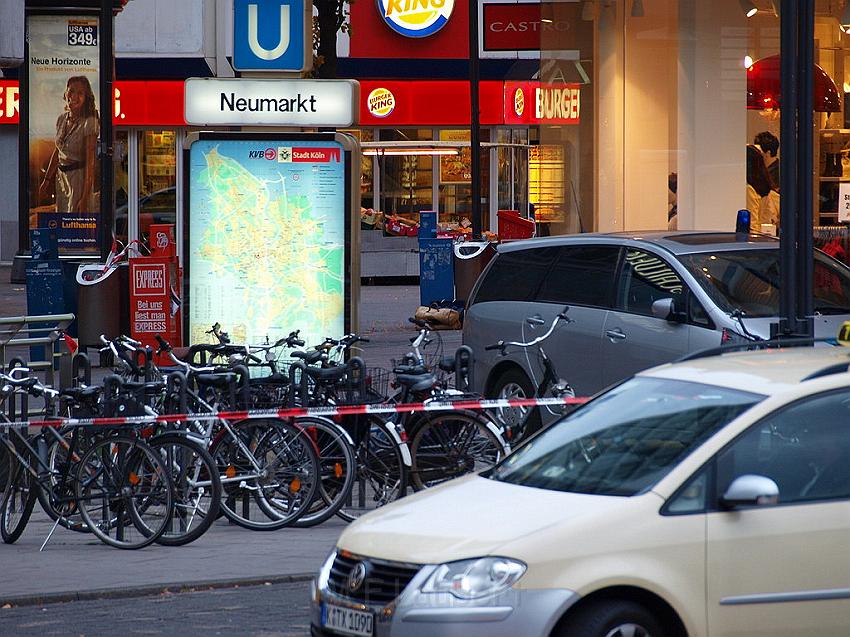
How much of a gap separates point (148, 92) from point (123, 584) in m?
26.5

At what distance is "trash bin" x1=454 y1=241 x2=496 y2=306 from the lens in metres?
22.1

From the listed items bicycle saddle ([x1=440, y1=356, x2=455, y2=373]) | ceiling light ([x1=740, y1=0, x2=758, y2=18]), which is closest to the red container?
ceiling light ([x1=740, y1=0, x2=758, y2=18])

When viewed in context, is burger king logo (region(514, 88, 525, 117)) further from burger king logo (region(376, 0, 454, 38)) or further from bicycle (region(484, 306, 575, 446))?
bicycle (region(484, 306, 575, 446))

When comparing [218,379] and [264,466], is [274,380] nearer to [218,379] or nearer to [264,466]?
[218,379]

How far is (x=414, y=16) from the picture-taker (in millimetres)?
33812

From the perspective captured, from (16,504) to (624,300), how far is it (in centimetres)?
481

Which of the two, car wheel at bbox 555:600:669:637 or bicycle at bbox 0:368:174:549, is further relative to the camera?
bicycle at bbox 0:368:174:549

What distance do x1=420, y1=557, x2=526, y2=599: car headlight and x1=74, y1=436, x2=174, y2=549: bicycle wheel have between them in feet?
12.5

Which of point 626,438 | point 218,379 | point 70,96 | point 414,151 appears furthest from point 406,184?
point 626,438

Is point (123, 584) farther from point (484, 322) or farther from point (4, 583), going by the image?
point (484, 322)

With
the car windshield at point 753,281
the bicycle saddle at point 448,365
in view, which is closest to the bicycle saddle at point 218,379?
the bicycle saddle at point 448,365

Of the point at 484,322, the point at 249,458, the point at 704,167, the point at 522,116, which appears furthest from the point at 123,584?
the point at 522,116

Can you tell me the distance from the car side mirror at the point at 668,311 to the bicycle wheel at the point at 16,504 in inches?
178

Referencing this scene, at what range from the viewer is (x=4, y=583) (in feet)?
26.4
